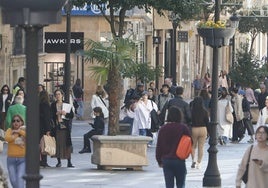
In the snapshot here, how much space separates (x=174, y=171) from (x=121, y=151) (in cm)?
723

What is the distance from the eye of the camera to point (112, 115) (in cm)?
2459

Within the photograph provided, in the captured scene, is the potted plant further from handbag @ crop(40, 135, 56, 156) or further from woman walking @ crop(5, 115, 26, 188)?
woman walking @ crop(5, 115, 26, 188)

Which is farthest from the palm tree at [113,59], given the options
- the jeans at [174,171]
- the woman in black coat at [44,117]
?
the jeans at [174,171]

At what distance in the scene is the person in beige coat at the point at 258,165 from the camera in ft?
45.7

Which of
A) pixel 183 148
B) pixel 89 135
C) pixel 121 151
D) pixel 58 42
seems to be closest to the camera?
pixel 183 148

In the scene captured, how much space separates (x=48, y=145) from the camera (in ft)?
69.9

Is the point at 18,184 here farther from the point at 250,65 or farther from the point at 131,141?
the point at 250,65

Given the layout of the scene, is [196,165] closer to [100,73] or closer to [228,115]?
[100,73]

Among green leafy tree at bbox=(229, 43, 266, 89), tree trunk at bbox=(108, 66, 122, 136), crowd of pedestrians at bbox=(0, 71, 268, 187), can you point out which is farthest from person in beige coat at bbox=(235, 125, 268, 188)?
green leafy tree at bbox=(229, 43, 266, 89)

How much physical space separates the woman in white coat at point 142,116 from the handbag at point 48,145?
27.7 feet

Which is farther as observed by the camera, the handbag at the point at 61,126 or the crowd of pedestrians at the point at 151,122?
the handbag at the point at 61,126

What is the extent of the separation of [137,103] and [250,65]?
20640 mm

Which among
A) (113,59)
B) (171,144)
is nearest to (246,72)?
Answer: (113,59)

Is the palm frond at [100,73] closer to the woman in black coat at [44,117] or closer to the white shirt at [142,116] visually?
the woman in black coat at [44,117]
